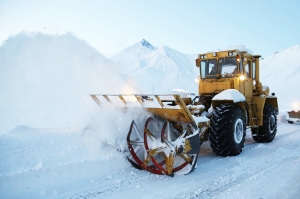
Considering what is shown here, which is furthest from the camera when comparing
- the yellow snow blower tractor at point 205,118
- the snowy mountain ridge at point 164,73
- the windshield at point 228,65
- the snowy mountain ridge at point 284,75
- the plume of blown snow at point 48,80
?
the snowy mountain ridge at point 164,73

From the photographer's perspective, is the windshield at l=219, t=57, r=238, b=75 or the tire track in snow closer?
the tire track in snow

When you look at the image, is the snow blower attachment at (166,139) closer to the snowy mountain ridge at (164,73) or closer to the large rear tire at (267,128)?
the large rear tire at (267,128)

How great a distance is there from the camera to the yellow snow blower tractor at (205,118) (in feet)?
14.6

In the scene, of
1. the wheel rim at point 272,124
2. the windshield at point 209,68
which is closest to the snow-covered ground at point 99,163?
the wheel rim at point 272,124

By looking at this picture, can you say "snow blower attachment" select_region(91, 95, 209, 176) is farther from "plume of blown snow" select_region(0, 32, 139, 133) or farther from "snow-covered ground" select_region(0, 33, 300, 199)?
"plume of blown snow" select_region(0, 32, 139, 133)

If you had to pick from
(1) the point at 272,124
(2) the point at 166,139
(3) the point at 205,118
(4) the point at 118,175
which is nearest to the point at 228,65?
(3) the point at 205,118

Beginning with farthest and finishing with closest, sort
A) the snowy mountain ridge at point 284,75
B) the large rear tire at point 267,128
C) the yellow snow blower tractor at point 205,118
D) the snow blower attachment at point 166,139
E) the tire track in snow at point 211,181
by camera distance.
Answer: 1. the snowy mountain ridge at point 284,75
2. the large rear tire at point 267,128
3. the yellow snow blower tractor at point 205,118
4. the snow blower attachment at point 166,139
5. the tire track in snow at point 211,181

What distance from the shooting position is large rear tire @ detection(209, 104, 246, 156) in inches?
209

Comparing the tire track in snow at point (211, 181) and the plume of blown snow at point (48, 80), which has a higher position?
the plume of blown snow at point (48, 80)

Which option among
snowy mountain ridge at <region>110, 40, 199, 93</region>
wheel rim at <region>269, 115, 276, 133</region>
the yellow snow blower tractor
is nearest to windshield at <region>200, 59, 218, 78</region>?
the yellow snow blower tractor

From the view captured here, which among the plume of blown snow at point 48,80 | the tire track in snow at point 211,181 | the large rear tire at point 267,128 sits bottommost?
the tire track in snow at point 211,181

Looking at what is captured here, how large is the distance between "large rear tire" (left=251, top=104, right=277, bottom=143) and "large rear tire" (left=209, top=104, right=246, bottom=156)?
221 cm

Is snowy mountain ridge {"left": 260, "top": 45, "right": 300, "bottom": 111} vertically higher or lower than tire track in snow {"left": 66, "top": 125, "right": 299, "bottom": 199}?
higher

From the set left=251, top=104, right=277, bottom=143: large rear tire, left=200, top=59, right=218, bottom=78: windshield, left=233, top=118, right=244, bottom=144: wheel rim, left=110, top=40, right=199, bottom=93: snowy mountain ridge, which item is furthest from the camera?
left=110, top=40, right=199, bottom=93: snowy mountain ridge
